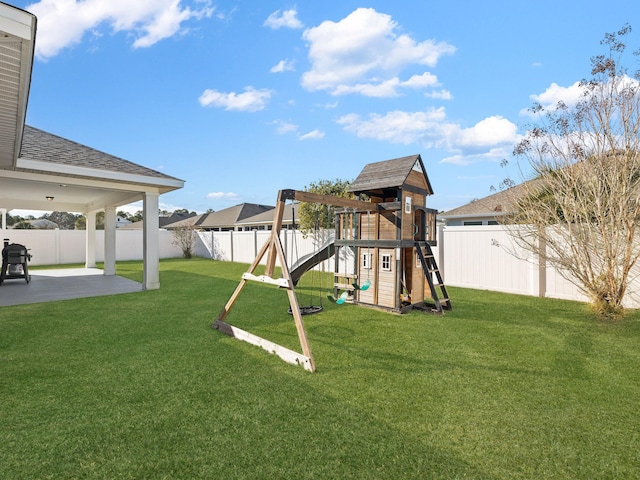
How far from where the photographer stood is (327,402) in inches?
110

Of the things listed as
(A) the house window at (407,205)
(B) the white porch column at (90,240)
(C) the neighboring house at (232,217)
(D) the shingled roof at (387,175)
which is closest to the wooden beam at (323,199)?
(D) the shingled roof at (387,175)

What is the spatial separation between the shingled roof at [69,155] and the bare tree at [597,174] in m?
9.10

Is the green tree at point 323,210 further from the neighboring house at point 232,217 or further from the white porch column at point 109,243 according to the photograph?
the neighboring house at point 232,217

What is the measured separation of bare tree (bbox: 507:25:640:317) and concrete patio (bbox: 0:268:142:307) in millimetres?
10127

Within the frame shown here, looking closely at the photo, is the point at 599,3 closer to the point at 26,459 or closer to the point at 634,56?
the point at 634,56

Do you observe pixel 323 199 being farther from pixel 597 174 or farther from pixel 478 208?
pixel 478 208

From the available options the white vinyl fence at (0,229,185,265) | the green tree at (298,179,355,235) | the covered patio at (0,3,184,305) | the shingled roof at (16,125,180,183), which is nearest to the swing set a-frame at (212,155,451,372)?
the covered patio at (0,3,184,305)

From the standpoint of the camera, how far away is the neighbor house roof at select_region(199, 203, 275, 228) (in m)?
27.1

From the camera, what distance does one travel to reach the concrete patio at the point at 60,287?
771cm

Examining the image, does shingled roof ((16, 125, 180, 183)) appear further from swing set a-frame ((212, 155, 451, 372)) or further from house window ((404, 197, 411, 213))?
house window ((404, 197, 411, 213))

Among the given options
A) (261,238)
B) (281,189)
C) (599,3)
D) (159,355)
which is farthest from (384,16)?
(261,238)

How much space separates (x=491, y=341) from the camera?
444cm

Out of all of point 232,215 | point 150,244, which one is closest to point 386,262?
point 150,244

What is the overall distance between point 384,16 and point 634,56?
4.73m
